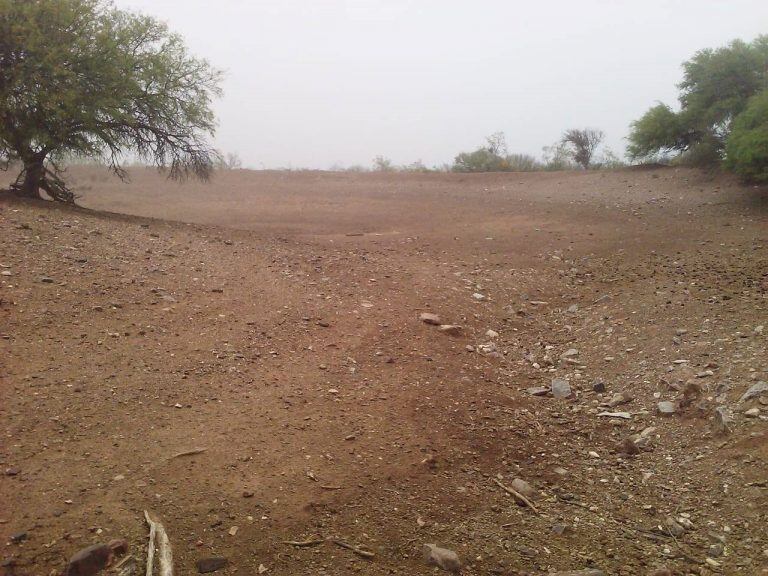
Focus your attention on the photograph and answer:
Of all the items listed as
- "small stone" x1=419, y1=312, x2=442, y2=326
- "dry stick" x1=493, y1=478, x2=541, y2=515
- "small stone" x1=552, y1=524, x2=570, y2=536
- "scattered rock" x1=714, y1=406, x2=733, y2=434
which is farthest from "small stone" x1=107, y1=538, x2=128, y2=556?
"small stone" x1=419, y1=312, x2=442, y2=326

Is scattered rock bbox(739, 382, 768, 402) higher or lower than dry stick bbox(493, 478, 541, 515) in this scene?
higher

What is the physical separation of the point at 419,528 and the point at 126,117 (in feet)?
35.4

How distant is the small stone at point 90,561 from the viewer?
3367mm

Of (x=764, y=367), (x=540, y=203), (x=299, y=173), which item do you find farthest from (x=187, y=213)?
(x=764, y=367)

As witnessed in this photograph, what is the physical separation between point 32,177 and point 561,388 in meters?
10.7

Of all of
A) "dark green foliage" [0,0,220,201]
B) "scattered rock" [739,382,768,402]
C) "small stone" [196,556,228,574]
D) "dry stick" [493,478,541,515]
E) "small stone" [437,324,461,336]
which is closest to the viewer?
"small stone" [196,556,228,574]

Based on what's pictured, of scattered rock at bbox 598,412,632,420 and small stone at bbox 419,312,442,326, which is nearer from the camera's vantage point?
scattered rock at bbox 598,412,632,420

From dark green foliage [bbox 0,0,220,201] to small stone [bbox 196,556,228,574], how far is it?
998 cm

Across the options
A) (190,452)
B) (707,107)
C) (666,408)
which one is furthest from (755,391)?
(707,107)

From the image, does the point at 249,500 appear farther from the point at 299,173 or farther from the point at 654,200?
the point at 299,173

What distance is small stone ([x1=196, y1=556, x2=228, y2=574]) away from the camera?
11.5 feet

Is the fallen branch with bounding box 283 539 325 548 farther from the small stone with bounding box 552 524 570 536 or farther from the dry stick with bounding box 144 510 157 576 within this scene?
the small stone with bounding box 552 524 570 536

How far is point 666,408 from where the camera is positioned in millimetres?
5531

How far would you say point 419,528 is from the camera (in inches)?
158
